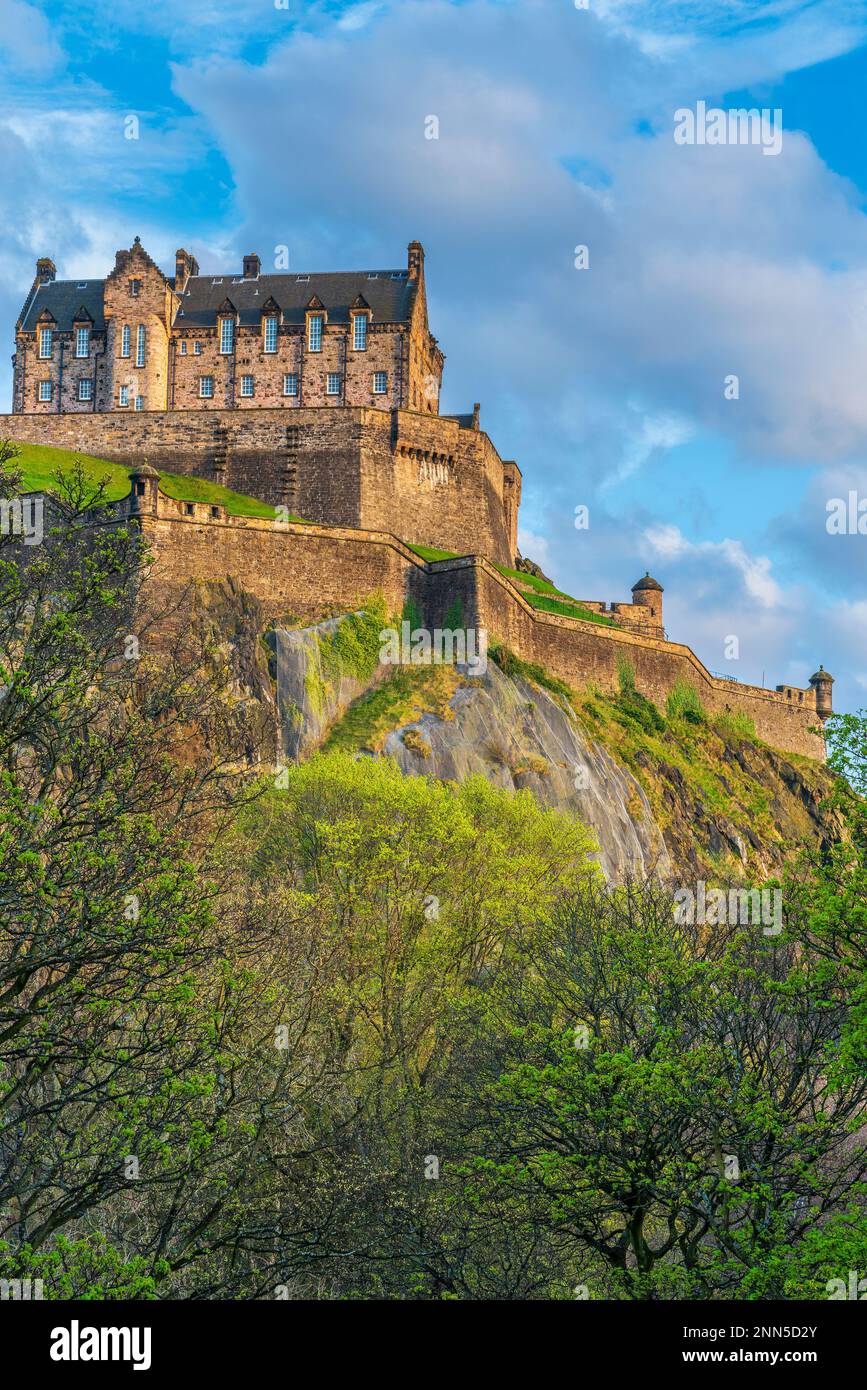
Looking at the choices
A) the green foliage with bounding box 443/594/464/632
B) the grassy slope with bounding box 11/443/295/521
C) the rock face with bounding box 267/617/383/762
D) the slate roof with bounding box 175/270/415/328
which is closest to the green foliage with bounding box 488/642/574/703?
the green foliage with bounding box 443/594/464/632

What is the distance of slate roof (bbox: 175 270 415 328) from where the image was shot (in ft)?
248

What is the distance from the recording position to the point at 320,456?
6988cm

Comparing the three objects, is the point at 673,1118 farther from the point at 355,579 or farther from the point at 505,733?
the point at 355,579

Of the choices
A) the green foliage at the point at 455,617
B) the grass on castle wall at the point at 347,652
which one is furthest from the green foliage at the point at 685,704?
the grass on castle wall at the point at 347,652

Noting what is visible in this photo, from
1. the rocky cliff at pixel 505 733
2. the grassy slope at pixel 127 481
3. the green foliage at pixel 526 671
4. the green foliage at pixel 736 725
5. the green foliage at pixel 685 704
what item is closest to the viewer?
the rocky cliff at pixel 505 733

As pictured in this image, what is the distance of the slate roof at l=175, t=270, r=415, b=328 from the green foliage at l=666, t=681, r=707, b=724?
2056 cm

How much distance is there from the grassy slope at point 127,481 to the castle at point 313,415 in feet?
3.55

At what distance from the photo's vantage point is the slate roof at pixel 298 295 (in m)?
75.6

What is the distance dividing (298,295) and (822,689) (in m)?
34.3

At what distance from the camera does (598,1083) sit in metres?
23.0

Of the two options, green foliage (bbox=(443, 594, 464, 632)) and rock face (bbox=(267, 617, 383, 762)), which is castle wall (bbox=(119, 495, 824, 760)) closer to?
green foliage (bbox=(443, 594, 464, 632))

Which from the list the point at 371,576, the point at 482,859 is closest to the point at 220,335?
the point at 371,576

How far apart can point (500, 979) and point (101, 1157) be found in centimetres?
1450

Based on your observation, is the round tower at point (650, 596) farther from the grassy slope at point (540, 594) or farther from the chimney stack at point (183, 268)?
the chimney stack at point (183, 268)
